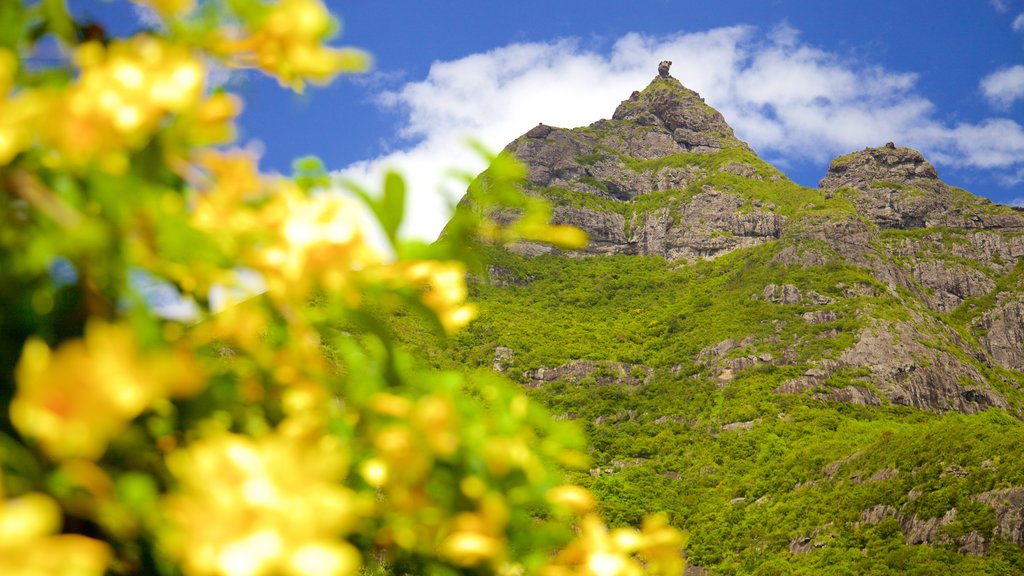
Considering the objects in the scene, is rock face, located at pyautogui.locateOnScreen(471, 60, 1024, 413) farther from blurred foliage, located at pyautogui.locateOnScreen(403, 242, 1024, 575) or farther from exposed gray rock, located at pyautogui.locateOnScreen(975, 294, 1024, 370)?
blurred foliage, located at pyautogui.locateOnScreen(403, 242, 1024, 575)

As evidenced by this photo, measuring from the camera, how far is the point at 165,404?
73 cm

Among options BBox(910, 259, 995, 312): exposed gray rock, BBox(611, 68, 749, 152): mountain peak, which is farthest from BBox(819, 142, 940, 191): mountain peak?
BBox(910, 259, 995, 312): exposed gray rock

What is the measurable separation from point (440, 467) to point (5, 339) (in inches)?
19.2

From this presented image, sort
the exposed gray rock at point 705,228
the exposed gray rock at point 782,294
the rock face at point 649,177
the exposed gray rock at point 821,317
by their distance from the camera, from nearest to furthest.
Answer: the exposed gray rock at point 821,317, the exposed gray rock at point 782,294, the exposed gray rock at point 705,228, the rock face at point 649,177

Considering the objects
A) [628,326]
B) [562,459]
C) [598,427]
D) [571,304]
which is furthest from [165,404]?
[571,304]

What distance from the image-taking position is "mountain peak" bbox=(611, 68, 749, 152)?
82.3 metres

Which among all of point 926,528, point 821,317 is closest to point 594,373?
point 821,317

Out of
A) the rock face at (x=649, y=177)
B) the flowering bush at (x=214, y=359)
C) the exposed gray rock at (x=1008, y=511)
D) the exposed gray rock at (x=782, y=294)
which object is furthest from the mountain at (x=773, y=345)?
the flowering bush at (x=214, y=359)

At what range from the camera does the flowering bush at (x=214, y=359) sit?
0.55 metres

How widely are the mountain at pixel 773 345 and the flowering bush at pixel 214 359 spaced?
74.8 feet

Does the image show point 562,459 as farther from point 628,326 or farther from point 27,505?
point 628,326

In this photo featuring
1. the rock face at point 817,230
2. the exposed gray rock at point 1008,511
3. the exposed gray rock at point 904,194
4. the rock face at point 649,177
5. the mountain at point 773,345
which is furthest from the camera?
the exposed gray rock at point 904,194

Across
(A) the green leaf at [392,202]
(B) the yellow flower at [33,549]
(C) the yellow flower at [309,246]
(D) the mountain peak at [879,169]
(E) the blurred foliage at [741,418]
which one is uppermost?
(D) the mountain peak at [879,169]

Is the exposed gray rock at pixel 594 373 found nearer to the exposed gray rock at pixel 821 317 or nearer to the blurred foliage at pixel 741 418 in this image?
the blurred foliage at pixel 741 418
